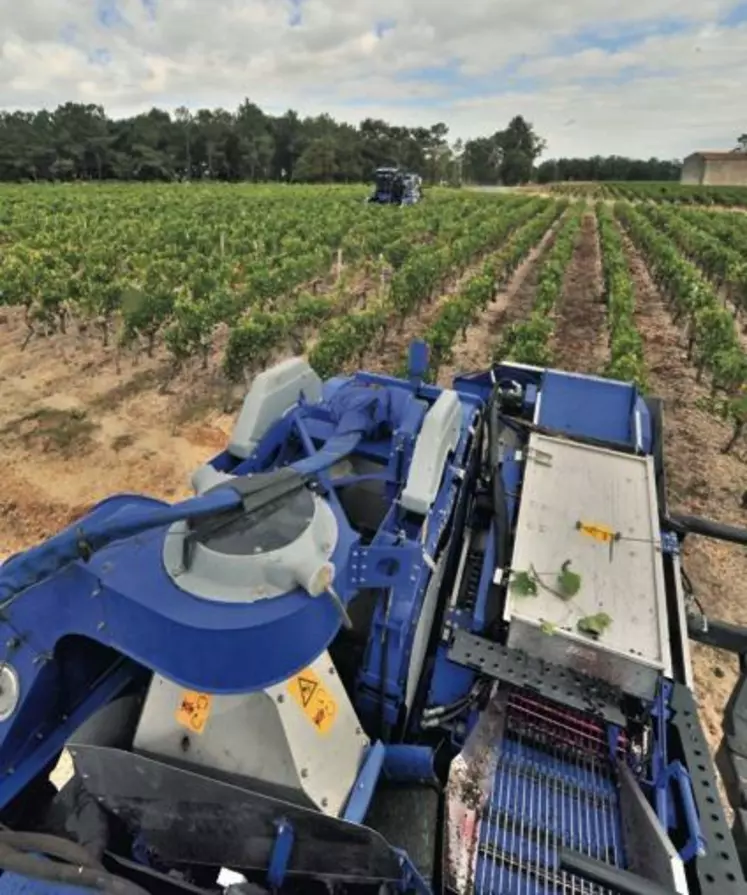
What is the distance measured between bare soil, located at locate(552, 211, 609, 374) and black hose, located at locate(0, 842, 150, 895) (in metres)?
11.4

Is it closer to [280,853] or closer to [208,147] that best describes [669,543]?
[280,853]

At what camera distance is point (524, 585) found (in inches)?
121

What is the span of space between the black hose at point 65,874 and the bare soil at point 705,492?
4.14 meters

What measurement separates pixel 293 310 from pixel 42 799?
10748 mm

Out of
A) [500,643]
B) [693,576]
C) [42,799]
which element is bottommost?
[693,576]

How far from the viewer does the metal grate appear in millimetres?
2490

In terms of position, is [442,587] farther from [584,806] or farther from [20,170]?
[20,170]

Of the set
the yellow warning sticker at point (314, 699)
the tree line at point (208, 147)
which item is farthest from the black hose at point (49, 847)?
the tree line at point (208, 147)

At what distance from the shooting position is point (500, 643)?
3.08 meters

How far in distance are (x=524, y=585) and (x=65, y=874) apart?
2161 mm

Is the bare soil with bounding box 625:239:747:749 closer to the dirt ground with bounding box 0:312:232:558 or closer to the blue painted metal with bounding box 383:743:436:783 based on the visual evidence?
the blue painted metal with bounding box 383:743:436:783

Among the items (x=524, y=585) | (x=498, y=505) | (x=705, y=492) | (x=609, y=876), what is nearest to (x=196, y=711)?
(x=609, y=876)

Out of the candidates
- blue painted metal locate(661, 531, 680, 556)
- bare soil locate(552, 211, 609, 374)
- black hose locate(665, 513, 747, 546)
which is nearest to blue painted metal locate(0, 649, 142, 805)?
blue painted metal locate(661, 531, 680, 556)

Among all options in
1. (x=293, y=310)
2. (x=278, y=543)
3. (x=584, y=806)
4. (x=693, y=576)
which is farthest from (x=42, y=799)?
(x=293, y=310)
